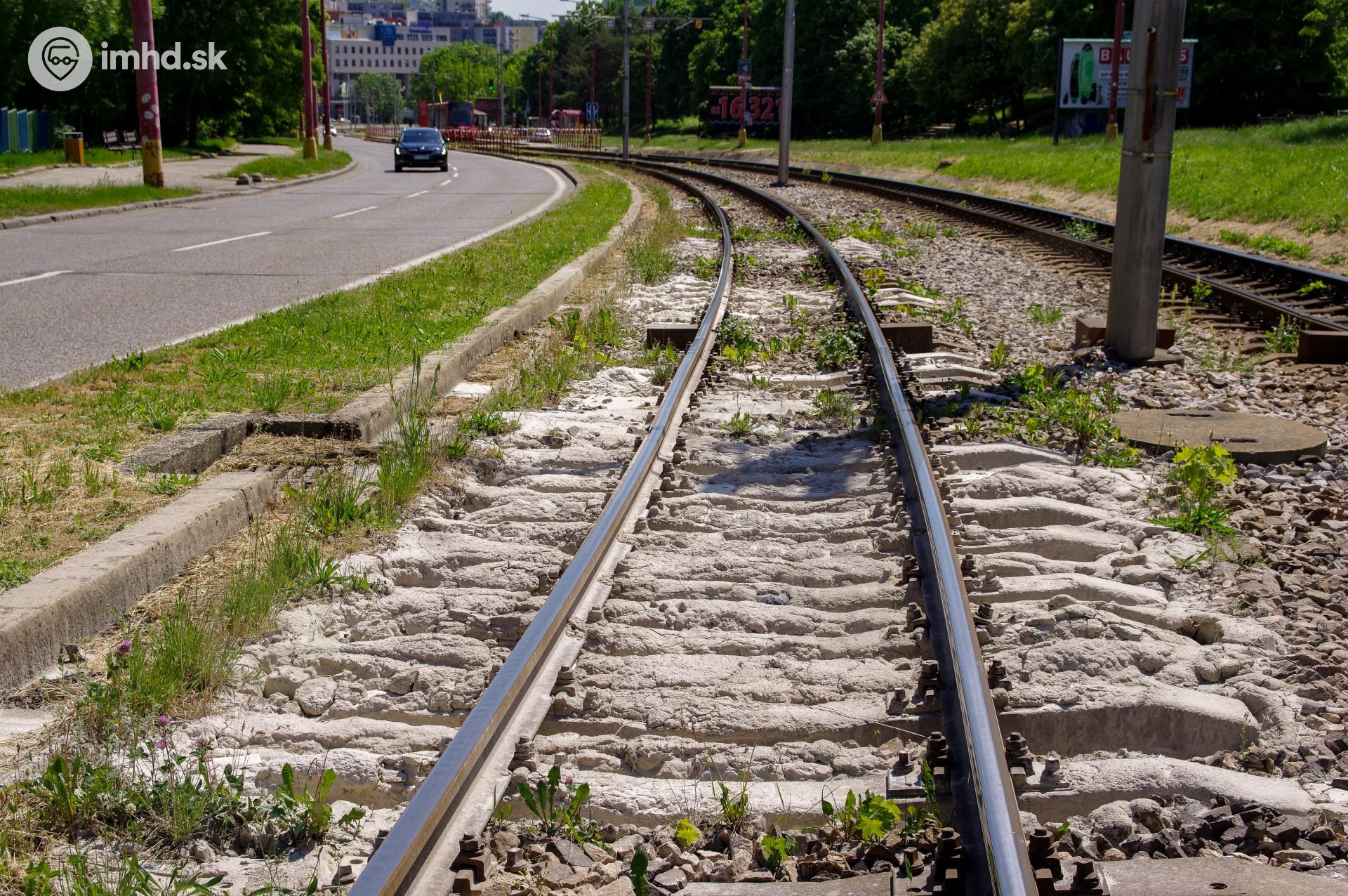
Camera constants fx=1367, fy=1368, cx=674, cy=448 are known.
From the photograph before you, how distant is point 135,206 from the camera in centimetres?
2483

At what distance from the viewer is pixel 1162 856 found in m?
2.99

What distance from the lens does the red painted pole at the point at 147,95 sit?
25953 millimetres

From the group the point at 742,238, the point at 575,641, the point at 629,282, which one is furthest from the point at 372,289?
the point at 575,641

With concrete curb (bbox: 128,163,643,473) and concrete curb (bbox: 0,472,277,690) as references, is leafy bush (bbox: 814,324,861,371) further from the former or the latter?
concrete curb (bbox: 0,472,277,690)

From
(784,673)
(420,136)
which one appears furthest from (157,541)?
(420,136)

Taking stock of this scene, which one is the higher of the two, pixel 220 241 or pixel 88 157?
pixel 88 157

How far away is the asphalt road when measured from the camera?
1013 centimetres

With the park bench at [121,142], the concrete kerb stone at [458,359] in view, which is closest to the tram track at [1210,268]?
the concrete kerb stone at [458,359]

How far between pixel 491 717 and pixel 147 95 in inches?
1045

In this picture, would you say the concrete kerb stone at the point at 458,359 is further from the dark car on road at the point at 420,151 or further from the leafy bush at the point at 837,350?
the dark car on road at the point at 420,151

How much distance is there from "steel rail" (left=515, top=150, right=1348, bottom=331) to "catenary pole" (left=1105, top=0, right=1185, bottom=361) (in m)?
1.49

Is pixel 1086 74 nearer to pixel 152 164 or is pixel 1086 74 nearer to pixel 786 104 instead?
pixel 786 104

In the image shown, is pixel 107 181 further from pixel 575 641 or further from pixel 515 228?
pixel 575 641

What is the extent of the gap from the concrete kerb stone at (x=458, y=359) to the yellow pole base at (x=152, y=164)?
17.2 metres
